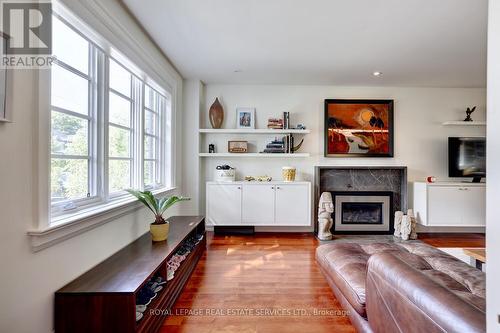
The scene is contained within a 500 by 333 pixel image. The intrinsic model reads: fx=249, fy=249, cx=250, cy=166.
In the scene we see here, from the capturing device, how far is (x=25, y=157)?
4.11 feet

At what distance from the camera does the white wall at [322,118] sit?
426 cm

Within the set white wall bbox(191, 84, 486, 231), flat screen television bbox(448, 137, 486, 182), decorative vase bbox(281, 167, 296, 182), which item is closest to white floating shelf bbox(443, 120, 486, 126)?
white wall bbox(191, 84, 486, 231)

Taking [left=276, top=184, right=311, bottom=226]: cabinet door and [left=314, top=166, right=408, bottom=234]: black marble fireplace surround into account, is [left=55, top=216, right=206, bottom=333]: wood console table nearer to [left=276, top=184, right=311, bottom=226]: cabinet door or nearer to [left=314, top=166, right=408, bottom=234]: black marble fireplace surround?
[left=276, top=184, right=311, bottom=226]: cabinet door

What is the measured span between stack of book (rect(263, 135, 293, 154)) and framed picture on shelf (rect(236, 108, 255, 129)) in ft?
1.68

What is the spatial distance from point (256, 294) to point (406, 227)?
283 centimetres

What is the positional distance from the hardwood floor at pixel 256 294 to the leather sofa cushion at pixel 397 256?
289mm

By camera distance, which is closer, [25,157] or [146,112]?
[25,157]

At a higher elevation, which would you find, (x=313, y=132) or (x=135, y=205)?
(x=313, y=132)

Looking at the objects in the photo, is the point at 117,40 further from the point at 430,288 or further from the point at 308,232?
the point at 308,232

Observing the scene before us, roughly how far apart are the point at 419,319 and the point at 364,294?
0.58 metres

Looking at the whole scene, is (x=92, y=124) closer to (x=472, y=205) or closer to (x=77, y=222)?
(x=77, y=222)

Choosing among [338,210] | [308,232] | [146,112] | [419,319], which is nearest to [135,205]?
[146,112]

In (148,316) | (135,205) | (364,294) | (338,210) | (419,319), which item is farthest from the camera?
(338,210)

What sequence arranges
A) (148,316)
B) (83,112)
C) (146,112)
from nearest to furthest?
(148,316) < (83,112) < (146,112)
